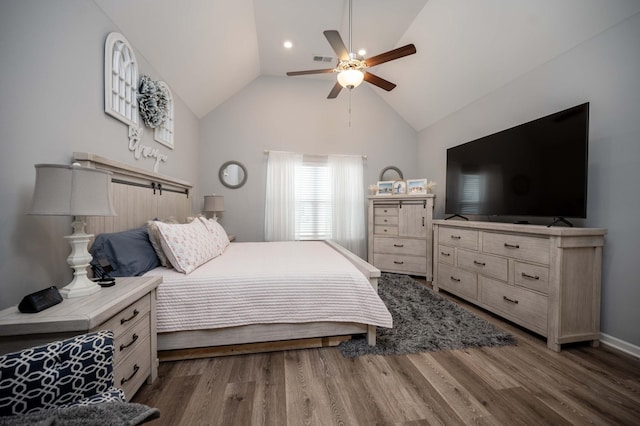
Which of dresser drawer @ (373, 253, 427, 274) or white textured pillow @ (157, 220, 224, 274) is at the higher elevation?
white textured pillow @ (157, 220, 224, 274)

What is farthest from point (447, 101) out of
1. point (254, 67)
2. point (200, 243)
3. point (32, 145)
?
point (32, 145)

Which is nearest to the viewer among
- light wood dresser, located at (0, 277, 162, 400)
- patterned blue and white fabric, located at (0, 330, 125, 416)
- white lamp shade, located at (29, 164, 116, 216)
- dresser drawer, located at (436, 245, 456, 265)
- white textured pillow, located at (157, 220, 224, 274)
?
patterned blue and white fabric, located at (0, 330, 125, 416)

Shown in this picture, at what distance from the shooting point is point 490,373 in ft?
5.13

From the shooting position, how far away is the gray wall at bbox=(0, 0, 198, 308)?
113 centimetres

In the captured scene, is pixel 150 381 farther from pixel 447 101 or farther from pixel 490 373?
pixel 447 101

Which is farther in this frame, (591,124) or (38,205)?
(591,124)

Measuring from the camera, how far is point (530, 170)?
7.33 ft

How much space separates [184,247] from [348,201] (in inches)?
116

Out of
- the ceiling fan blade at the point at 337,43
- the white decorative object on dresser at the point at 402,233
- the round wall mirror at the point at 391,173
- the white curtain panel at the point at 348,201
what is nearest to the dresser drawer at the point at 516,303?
the white decorative object on dresser at the point at 402,233

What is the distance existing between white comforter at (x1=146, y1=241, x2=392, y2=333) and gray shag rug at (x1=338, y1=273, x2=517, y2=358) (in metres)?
0.24

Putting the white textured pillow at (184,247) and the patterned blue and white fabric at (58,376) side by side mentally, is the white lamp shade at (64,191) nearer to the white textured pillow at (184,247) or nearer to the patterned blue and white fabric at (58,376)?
the patterned blue and white fabric at (58,376)

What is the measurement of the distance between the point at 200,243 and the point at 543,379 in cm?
251

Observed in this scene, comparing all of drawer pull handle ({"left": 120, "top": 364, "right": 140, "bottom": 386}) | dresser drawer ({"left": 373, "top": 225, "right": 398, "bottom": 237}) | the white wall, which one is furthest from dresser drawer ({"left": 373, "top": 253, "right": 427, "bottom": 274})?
drawer pull handle ({"left": 120, "top": 364, "right": 140, "bottom": 386})

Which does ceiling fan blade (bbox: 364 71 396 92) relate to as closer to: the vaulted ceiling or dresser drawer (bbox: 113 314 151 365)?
the vaulted ceiling
